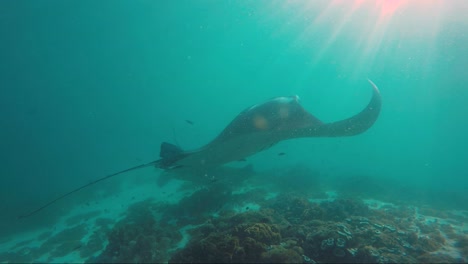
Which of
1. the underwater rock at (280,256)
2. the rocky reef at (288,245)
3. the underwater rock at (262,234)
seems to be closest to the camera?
the underwater rock at (280,256)

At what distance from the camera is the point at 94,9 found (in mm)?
34781

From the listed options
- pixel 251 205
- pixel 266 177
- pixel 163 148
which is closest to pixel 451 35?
pixel 266 177

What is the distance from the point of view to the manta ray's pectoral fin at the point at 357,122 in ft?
21.3

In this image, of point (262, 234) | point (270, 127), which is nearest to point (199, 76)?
point (270, 127)

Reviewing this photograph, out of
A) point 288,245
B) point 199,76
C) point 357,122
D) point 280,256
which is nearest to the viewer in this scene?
point 280,256

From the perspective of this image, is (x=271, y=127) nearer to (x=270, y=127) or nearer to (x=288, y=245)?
(x=270, y=127)

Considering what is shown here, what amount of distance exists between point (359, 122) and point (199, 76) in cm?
8348

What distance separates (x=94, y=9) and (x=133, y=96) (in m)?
58.7

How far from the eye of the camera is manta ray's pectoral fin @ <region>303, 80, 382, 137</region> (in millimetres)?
6480

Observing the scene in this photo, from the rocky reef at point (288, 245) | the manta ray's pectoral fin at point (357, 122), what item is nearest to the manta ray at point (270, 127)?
the manta ray's pectoral fin at point (357, 122)

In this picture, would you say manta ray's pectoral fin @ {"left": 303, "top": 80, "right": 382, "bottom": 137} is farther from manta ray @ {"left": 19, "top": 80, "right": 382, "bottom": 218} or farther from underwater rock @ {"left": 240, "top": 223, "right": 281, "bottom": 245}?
underwater rock @ {"left": 240, "top": 223, "right": 281, "bottom": 245}

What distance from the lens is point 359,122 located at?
666 cm

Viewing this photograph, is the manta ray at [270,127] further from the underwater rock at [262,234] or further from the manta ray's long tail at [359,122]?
the underwater rock at [262,234]

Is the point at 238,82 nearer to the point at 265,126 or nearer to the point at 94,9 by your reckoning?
the point at 94,9
